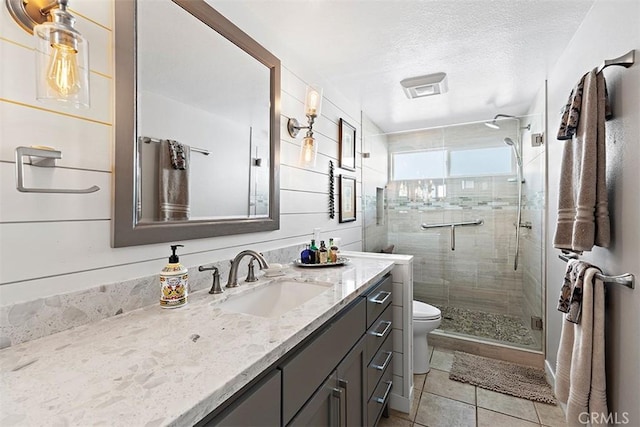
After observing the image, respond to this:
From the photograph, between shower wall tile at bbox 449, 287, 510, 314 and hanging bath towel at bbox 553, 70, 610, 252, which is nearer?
hanging bath towel at bbox 553, 70, 610, 252

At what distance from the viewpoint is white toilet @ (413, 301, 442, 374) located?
2.21 m

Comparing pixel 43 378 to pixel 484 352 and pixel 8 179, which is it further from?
pixel 484 352

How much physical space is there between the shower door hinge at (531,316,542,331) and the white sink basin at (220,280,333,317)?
2.10m

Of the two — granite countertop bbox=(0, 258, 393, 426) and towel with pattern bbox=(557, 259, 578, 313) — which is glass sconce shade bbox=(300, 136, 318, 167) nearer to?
granite countertop bbox=(0, 258, 393, 426)

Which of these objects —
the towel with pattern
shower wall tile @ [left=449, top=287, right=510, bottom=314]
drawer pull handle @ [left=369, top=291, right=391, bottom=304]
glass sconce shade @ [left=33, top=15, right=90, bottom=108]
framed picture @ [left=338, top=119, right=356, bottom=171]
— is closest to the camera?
glass sconce shade @ [left=33, top=15, right=90, bottom=108]

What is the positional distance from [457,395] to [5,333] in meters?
2.30

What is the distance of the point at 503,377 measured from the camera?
221 centimetres

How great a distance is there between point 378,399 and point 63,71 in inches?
70.3

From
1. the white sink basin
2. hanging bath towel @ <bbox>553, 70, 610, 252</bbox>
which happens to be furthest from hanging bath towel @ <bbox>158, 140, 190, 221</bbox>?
hanging bath towel @ <bbox>553, 70, 610, 252</bbox>

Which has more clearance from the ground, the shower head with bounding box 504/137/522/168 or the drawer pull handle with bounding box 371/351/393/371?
the shower head with bounding box 504/137/522/168

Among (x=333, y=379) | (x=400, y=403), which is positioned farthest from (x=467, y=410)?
(x=333, y=379)

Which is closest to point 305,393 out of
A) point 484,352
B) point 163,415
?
point 163,415

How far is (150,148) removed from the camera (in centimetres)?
106

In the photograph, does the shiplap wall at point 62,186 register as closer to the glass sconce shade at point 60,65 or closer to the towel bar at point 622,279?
the glass sconce shade at point 60,65
